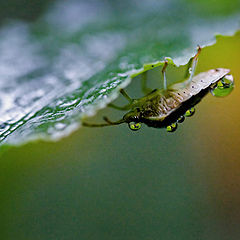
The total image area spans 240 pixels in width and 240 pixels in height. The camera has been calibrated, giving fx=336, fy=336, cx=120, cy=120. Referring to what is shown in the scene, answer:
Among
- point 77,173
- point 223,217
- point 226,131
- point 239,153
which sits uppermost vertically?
point 77,173

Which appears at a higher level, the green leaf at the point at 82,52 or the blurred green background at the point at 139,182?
the green leaf at the point at 82,52

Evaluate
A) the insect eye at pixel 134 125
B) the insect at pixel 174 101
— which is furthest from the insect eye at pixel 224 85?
A: the insect eye at pixel 134 125

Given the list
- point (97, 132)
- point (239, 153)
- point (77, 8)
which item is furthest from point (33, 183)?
point (239, 153)

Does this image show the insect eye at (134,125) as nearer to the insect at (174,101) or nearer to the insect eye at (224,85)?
the insect at (174,101)

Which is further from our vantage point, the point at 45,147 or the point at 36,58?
the point at 45,147

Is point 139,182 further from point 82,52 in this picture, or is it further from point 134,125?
point 82,52

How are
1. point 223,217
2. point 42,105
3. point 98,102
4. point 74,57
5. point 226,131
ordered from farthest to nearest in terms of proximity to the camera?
point 226,131
point 223,217
point 74,57
point 42,105
point 98,102

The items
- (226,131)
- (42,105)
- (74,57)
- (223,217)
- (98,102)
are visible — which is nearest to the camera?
(98,102)

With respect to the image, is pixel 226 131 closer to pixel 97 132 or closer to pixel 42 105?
pixel 97 132
